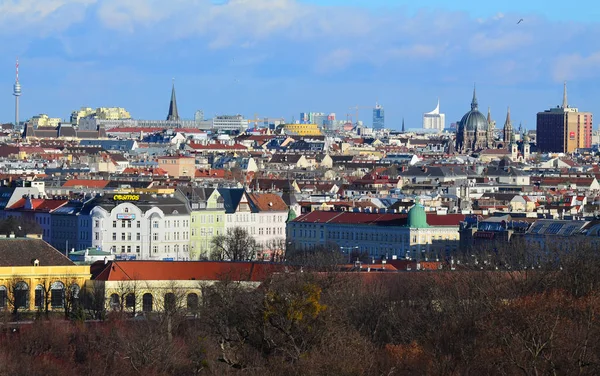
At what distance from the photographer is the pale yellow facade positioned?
60.4 m

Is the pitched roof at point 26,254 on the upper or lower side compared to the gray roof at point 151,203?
lower

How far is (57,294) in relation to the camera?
200ft

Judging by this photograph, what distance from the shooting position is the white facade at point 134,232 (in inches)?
3334

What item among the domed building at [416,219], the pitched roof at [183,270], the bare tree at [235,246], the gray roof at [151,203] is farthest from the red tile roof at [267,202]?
the pitched roof at [183,270]

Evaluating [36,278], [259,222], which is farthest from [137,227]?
[36,278]

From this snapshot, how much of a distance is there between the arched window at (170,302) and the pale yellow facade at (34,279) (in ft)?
8.08

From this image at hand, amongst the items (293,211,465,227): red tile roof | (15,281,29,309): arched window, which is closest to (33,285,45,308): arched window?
(15,281,29,309): arched window

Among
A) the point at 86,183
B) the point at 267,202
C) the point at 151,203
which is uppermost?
the point at 86,183

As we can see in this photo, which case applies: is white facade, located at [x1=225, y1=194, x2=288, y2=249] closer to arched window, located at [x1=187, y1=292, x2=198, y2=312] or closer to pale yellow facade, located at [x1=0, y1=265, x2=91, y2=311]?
pale yellow facade, located at [x1=0, y1=265, x2=91, y2=311]

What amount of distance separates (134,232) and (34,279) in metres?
24.1

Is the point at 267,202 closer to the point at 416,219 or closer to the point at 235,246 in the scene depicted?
the point at 416,219

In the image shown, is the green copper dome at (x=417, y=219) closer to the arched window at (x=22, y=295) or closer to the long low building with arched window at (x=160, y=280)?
the long low building with arched window at (x=160, y=280)

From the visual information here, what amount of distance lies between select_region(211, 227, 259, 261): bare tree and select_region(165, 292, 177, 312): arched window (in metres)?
15.2

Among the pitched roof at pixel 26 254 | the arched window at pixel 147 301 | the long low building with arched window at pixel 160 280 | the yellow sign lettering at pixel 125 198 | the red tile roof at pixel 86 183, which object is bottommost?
the arched window at pixel 147 301
